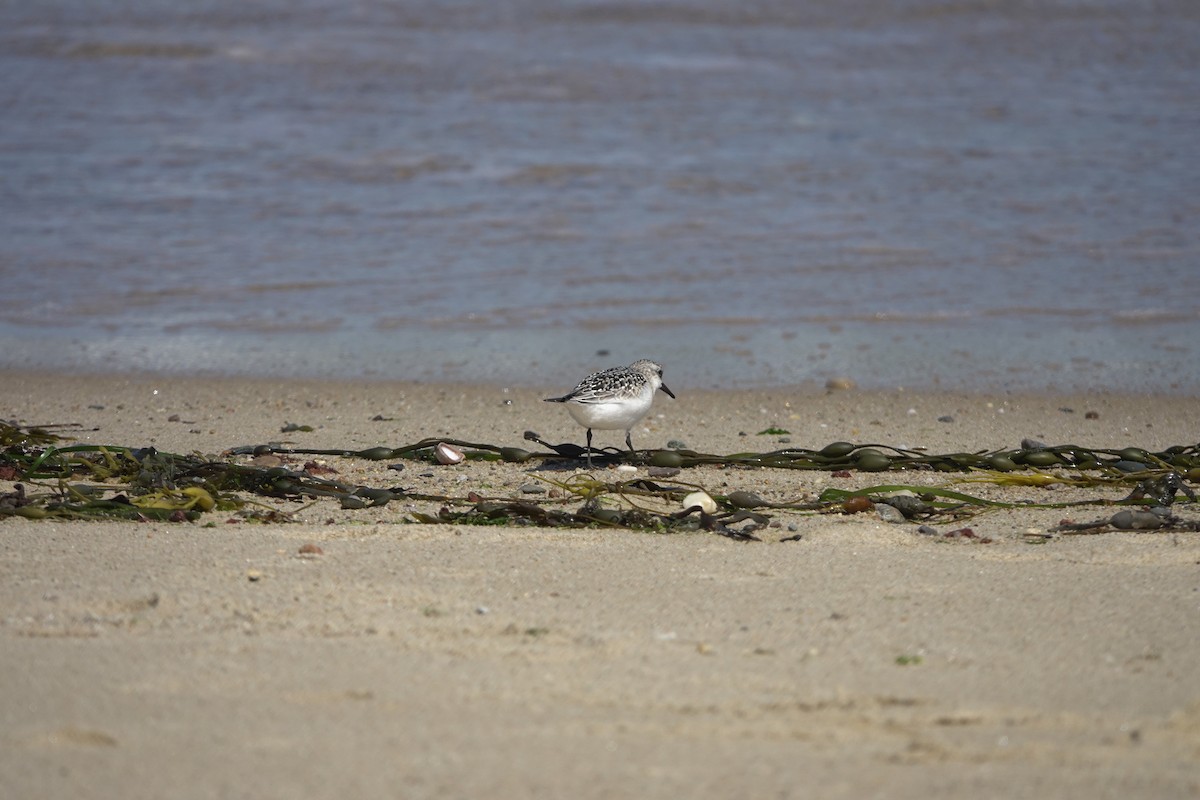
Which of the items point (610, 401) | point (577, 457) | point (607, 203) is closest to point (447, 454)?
point (577, 457)

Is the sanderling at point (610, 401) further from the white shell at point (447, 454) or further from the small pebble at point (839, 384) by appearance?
the small pebble at point (839, 384)

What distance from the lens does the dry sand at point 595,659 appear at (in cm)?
278

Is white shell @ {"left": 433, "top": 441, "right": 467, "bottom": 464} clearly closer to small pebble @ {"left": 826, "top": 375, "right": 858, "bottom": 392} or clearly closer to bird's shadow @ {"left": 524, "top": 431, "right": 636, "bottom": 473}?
bird's shadow @ {"left": 524, "top": 431, "right": 636, "bottom": 473}

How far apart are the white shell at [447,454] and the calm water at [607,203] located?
5.90ft

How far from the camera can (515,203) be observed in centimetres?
1210

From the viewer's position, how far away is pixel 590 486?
512 cm

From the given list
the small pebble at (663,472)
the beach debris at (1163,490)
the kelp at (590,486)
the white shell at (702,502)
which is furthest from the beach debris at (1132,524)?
the small pebble at (663,472)

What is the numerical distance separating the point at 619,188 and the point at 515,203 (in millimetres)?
1095

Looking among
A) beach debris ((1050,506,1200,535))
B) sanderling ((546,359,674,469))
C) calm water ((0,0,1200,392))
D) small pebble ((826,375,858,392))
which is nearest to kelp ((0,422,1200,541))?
beach debris ((1050,506,1200,535))

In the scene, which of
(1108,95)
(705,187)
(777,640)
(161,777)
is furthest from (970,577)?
(1108,95)

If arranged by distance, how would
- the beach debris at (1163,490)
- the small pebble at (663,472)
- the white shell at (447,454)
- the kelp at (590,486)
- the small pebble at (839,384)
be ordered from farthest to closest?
the small pebble at (839,384) < the white shell at (447,454) < the small pebble at (663,472) < the beach debris at (1163,490) < the kelp at (590,486)

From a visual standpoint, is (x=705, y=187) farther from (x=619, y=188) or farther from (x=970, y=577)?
(x=970, y=577)

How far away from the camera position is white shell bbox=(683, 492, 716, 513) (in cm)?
504

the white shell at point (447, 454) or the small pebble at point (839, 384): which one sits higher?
the small pebble at point (839, 384)
